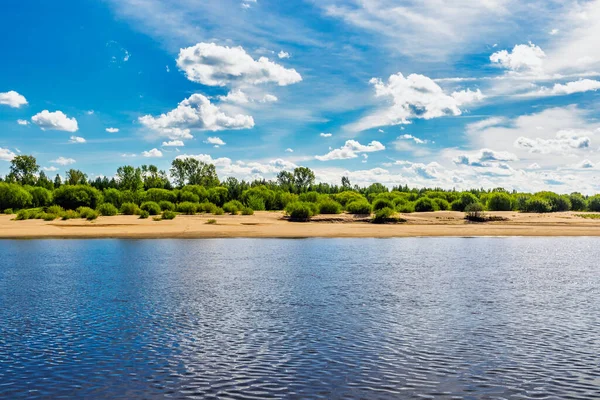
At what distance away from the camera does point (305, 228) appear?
74312 mm

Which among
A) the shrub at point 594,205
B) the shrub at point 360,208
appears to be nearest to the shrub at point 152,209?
the shrub at point 360,208

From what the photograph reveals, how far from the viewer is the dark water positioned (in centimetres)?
1315

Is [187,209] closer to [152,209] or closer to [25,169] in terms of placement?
[152,209]

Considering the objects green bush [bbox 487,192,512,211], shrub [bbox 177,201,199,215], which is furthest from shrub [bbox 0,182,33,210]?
green bush [bbox 487,192,512,211]

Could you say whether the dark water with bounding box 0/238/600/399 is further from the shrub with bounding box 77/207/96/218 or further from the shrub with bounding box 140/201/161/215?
the shrub with bounding box 140/201/161/215

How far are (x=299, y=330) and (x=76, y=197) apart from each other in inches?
4096

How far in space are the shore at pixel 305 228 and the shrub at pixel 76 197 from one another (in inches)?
1134

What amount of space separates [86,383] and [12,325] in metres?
7.76

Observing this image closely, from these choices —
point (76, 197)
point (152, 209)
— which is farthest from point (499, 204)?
point (76, 197)

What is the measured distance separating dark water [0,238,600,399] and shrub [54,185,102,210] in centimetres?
7809

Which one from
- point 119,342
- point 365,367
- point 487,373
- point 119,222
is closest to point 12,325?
point 119,342

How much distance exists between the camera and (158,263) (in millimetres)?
37375

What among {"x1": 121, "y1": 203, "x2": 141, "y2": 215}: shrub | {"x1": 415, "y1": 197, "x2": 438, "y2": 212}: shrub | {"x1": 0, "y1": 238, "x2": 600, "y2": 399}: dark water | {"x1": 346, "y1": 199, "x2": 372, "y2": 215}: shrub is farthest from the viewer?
{"x1": 415, "y1": 197, "x2": 438, "y2": 212}: shrub

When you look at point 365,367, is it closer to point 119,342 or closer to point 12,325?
point 119,342
